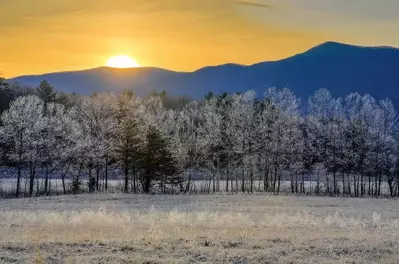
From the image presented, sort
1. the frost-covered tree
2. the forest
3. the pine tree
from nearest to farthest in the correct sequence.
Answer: the frost-covered tree < the pine tree < the forest

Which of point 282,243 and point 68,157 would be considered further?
point 68,157

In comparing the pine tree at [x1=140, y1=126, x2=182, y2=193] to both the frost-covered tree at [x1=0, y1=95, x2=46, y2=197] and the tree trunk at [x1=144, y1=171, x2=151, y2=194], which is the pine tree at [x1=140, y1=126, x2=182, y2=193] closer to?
the tree trunk at [x1=144, y1=171, x2=151, y2=194]

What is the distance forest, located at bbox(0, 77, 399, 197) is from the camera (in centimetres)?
6756

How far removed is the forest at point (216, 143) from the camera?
2660 inches

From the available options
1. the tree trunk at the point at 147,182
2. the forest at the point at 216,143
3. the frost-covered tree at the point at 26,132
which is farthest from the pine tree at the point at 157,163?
the frost-covered tree at the point at 26,132

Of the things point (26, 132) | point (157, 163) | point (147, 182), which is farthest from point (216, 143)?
point (26, 132)

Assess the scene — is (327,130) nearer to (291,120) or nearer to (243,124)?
(291,120)

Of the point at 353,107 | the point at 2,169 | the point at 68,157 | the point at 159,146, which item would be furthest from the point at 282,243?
the point at 2,169

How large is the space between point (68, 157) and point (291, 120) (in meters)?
28.8

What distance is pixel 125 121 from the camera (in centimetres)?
6981

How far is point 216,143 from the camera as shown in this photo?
7681 cm

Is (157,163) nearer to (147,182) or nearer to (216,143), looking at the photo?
(147,182)

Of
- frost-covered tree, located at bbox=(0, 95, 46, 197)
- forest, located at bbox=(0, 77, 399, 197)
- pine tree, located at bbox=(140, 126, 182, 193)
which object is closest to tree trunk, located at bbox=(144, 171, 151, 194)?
pine tree, located at bbox=(140, 126, 182, 193)

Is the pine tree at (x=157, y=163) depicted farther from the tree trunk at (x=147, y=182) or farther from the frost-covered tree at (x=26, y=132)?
the frost-covered tree at (x=26, y=132)
